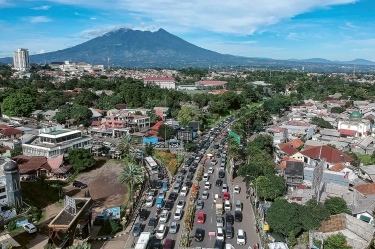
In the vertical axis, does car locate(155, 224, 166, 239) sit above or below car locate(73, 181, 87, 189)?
above

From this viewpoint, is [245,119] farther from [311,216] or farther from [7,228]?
[7,228]

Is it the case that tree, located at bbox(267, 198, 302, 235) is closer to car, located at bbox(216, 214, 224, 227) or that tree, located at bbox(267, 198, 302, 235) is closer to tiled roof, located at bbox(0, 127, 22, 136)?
car, located at bbox(216, 214, 224, 227)

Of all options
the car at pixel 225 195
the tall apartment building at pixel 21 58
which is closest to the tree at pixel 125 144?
the car at pixel 225 195

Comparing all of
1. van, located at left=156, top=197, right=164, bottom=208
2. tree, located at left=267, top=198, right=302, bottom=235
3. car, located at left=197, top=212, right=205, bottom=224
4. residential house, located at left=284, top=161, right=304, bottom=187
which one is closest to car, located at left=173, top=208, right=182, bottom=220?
car, located at left=197, top=212, right=205, bottom=224

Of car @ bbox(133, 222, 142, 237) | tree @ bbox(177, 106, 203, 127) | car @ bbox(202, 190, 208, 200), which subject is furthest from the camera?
tree @ bbox(177, 106, 203, 127)

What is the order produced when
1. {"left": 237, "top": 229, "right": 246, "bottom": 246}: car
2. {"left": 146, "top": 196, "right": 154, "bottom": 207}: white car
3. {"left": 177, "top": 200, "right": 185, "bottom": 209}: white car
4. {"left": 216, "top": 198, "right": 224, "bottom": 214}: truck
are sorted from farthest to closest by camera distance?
{"left": 146, "top": 196, "right": 154, "bottom": 207}: white car < {"left": 177, "top": 200, "right": 185, "bottom": 209}: white car < {"left": 216, "top": 198, "right": 224, "bottom": 214}: truck < {"left": 237, "top": 229, "right": 246, "bottom": 246}: car

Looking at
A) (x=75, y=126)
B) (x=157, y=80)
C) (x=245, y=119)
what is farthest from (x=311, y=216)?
(x=157, y=80)
